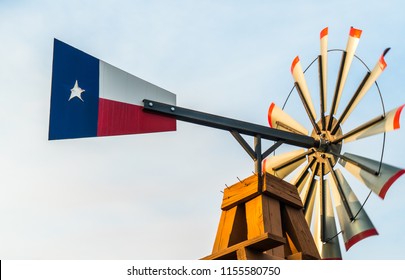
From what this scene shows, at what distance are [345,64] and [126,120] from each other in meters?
3.34

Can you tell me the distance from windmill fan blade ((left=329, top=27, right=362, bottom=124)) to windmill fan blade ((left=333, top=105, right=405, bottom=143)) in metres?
0.41

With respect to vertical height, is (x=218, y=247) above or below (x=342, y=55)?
below

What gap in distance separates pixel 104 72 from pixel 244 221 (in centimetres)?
224

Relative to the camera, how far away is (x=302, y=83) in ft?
28.9

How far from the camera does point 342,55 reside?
8.36 meters

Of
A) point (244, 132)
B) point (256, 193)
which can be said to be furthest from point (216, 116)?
point (256, 193)

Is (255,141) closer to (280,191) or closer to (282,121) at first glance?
(280,191)

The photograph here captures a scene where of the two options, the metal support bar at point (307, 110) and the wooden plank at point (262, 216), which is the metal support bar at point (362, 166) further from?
the wooden plank at point (262, 216)

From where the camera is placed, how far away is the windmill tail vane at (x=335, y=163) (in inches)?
298

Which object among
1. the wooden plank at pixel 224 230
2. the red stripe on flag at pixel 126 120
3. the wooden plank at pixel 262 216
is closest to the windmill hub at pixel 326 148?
the wooden plank at pixel 262 216

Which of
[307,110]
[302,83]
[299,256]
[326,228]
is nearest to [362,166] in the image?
[326,228]

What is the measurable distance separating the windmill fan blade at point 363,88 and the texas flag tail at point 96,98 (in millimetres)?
2602
